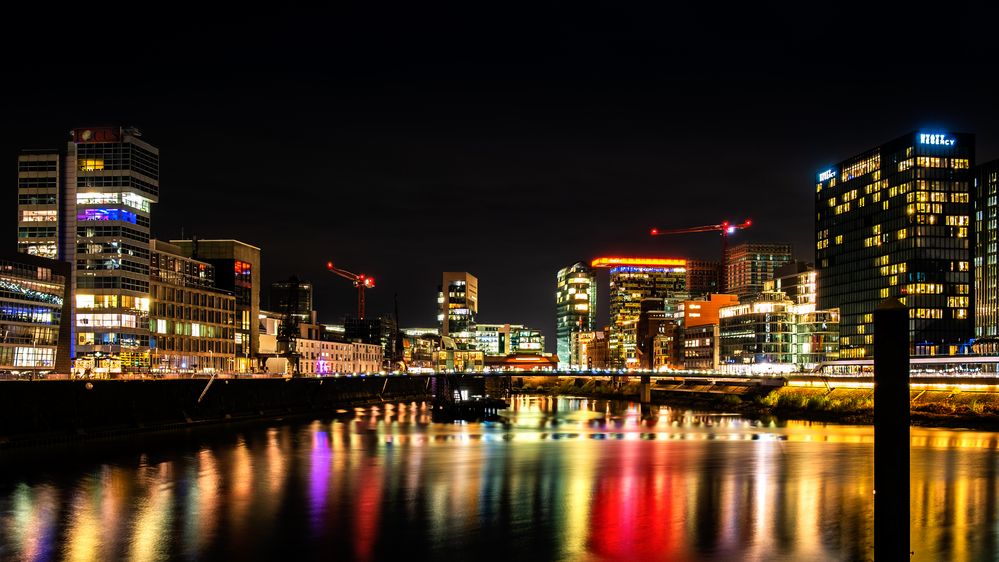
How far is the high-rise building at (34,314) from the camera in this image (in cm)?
13900

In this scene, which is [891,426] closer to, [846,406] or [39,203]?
[846,406]

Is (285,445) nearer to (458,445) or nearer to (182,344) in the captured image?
(458,445)

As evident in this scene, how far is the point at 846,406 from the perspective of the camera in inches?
5674

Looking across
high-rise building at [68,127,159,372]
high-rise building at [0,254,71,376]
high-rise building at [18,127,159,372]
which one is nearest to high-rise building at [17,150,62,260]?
high-rise building at [18,127,159,372]

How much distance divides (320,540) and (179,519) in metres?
10.4

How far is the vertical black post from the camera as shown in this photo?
31.6 meters

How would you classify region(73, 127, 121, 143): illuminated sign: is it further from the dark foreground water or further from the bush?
the bush

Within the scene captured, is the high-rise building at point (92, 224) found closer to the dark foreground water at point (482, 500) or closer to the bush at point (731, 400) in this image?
the dark foreground water at point (482, 500)

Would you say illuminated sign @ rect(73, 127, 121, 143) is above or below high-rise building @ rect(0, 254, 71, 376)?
above

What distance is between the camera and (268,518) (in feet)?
189

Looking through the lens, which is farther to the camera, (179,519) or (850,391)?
(850,391)

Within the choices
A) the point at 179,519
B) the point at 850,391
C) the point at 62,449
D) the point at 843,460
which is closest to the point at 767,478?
the point at 843,460

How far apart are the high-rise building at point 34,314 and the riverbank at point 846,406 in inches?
4320

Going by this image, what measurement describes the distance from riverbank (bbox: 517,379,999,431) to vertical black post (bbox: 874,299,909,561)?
9086 cm
